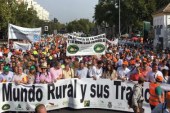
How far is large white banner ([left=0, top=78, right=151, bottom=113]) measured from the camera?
1235 cm

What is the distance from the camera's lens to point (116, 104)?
12.8 m

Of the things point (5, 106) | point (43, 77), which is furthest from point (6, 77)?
point (43, 77)

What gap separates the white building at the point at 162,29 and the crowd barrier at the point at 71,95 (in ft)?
126

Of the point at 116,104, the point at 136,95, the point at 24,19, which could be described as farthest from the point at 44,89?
the point at 24,19

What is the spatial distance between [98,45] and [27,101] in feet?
12.6

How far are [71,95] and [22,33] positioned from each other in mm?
8650

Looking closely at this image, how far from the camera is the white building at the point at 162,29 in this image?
183 ft

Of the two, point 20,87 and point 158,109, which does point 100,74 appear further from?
point 158,109

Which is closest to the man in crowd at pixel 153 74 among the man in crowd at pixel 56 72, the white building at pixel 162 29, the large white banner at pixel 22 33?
the man in crowd at pixel 56 72

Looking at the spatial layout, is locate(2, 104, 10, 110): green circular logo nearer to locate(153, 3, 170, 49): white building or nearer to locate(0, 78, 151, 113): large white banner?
locate(0, 78, 151, 113): large white banner

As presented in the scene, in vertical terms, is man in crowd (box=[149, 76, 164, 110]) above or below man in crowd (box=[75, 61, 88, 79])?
below

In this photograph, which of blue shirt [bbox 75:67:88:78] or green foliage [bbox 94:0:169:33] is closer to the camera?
blue shirt [bbox 75:67:88:78]

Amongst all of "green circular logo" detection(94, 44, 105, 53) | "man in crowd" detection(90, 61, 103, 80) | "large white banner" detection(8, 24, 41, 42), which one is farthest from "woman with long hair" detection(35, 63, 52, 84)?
"large white banner" detection(8, 24, 41, 42)

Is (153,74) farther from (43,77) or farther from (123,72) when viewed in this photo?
(43,77)
